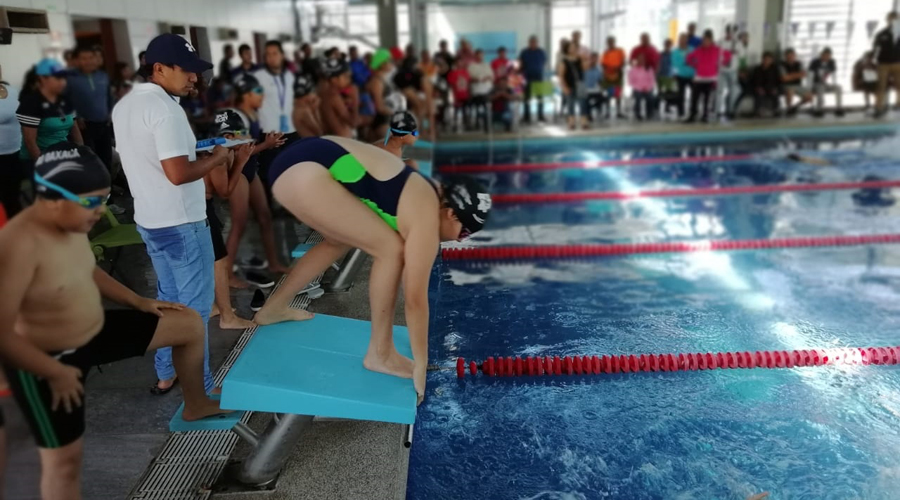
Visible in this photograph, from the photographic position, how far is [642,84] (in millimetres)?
13648

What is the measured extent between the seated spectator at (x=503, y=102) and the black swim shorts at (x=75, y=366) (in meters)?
11.7

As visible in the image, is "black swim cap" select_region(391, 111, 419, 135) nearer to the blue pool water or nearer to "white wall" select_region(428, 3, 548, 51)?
the blue pool water

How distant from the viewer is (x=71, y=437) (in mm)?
1906

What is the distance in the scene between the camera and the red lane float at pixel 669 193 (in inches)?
340

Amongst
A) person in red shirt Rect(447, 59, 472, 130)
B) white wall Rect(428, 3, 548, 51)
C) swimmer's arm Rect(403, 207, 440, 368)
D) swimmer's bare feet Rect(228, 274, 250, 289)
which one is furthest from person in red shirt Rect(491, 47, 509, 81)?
swimmer's arm Rect(403, 207, 440, 368)

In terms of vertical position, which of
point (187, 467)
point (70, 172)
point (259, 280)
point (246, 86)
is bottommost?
point (187, 467)

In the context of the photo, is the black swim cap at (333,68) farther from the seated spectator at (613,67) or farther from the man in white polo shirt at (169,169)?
the seated spectator at (613,67)

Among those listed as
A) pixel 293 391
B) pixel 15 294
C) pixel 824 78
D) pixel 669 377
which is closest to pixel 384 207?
pixel 293 391

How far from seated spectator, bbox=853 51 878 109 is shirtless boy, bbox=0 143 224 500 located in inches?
615

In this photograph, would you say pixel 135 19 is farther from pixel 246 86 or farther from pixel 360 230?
pixel 360 230

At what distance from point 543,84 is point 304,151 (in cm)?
1192

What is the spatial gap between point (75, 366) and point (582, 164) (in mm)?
9542

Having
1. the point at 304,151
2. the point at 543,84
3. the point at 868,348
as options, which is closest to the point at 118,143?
the point at 304,151

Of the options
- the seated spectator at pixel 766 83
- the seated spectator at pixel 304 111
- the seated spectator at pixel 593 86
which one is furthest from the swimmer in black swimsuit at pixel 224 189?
the seated spectator at pixel 766 83
